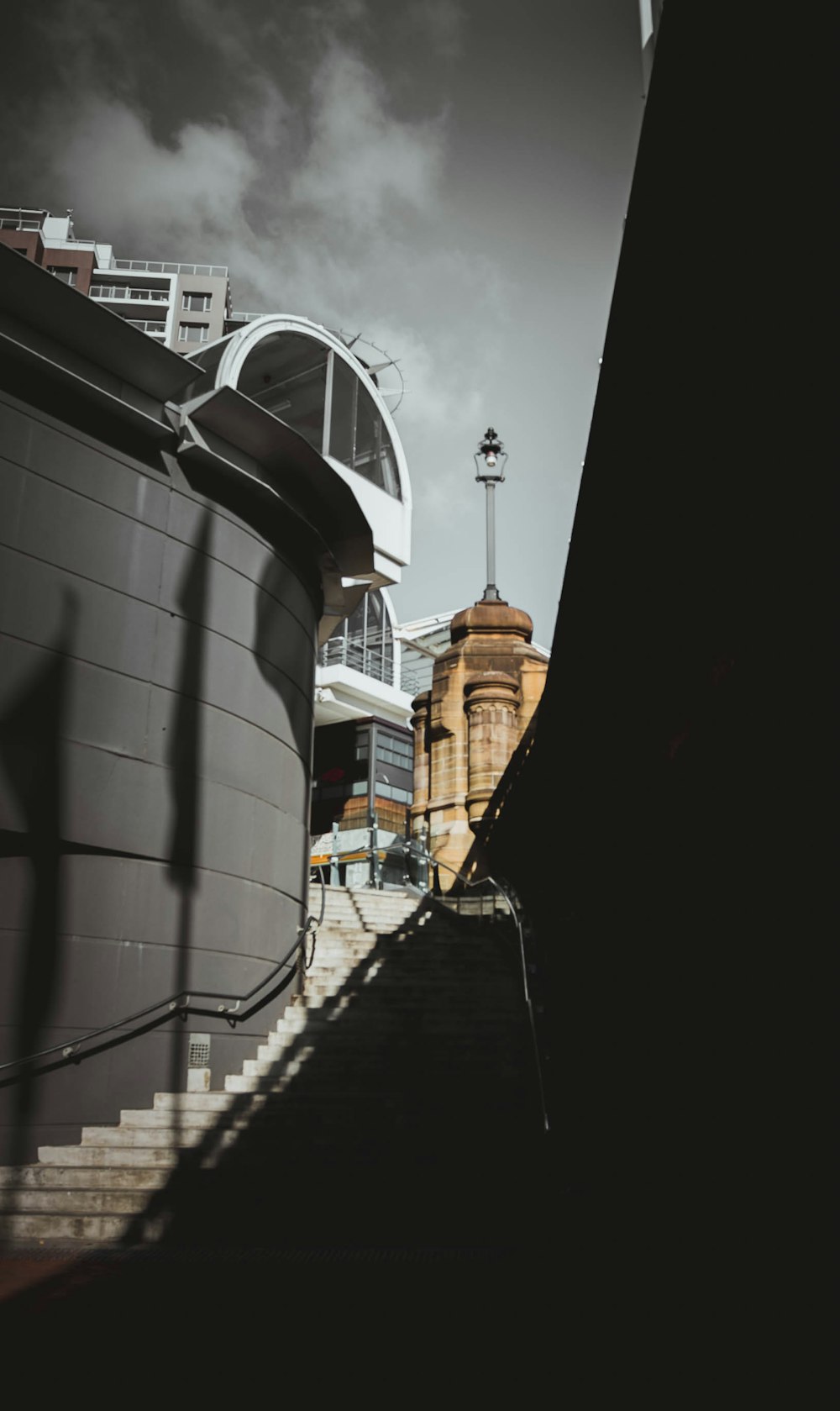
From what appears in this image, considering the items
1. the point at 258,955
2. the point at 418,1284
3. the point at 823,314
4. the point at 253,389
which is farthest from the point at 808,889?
the point at 253,389

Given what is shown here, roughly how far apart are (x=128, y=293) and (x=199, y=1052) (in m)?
67.2

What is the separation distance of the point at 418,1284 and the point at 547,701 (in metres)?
4.43

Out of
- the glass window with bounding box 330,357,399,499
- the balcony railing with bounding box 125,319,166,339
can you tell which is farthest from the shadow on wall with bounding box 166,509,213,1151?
the balcony railing with bounding box 125,319,166,339

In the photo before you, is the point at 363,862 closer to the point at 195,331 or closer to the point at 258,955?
the point at 258,955

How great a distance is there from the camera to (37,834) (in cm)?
919

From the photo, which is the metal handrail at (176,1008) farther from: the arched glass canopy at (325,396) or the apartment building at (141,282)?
the apartment building at (141,282)

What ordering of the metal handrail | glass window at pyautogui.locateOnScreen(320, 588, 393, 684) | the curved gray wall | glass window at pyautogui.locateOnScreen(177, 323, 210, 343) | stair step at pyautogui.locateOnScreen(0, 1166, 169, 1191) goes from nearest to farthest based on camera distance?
stair step at pyautogui.locateOnScreen(0, 1166, 169, 1191) → the metal handrail → the curved gray wall → glass window at pyautogui.locateOnScreen(320, 588, 393, 684) → glass window at pyautogui.locateOnScreen(177, 323, 210, 343)

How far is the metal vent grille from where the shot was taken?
32.8ft

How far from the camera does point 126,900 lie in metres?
9.81

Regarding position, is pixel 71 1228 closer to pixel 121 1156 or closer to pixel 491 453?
pixel 121 1156

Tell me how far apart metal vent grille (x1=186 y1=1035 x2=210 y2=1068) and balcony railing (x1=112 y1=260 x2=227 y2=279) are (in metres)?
68.0

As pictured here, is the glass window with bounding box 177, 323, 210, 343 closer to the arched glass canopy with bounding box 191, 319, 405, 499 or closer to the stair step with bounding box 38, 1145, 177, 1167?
the arched glass canopy with bounding box 191, 319, 405, 499

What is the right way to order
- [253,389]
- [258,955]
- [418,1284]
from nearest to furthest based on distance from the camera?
[418,1284] → [258,955] → [253,389]

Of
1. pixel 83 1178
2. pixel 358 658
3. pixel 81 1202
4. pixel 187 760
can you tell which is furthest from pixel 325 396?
pixel 358 658
